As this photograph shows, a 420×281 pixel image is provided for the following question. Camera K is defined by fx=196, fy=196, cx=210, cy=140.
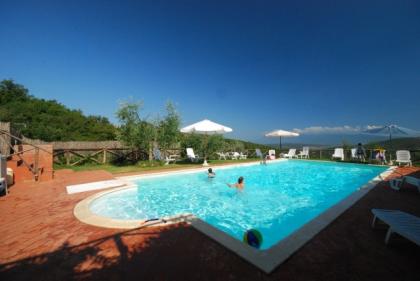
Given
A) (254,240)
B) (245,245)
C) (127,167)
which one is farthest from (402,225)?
(127,167)

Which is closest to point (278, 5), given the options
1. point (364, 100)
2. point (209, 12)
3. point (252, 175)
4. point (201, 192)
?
point (209, 12)

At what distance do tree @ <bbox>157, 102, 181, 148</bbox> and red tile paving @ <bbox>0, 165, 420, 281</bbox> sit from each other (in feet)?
30.1

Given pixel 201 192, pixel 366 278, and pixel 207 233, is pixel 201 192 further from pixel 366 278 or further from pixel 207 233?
pixel 366 278

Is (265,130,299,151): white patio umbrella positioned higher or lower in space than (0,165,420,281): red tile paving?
higher

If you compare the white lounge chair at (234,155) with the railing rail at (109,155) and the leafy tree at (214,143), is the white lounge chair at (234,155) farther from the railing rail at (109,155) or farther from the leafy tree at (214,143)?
the railing rail at (109,155)

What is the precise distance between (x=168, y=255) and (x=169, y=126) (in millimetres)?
11094

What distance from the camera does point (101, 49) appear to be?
15.2 meters

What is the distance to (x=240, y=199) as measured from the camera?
25.6 feet

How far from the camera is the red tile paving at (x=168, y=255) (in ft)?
8.00

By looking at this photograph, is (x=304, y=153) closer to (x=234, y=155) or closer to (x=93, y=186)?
(x=234, y=155)

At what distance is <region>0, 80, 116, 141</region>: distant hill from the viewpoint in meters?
21.5

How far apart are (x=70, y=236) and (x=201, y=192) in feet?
18.2

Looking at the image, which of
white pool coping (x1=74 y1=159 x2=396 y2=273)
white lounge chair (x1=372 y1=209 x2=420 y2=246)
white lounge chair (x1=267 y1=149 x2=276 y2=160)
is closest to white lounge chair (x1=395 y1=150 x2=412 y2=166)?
white lounge chair (x1=267 y1=149 x2=276 y2=160)

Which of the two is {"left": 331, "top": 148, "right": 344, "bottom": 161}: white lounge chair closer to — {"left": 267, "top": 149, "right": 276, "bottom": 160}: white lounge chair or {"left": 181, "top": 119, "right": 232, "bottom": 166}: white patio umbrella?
{"left": 267, "top": 149, "right": 276, "bottom": 160}: white lounge chair
